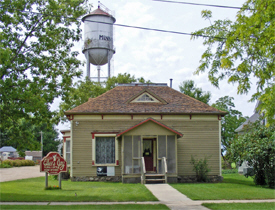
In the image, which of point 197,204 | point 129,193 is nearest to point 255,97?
point 197,204

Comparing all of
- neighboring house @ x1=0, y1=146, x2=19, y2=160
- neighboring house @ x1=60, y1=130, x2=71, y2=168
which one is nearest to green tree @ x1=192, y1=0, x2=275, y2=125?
neighboring house @ x1=60, y1=130, x2=71, y2=168

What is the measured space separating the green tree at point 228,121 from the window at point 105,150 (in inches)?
1019

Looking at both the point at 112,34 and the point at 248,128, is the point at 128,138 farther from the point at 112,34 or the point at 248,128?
the point at 112,34

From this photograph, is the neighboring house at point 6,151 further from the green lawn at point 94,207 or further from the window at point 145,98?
the green lawn at point 94,207

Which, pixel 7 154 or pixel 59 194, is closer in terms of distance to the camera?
pixel 59 194

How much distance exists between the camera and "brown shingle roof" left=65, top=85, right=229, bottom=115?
69.4 feet

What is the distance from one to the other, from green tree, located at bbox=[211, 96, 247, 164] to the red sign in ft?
102

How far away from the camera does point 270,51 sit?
27.4ft

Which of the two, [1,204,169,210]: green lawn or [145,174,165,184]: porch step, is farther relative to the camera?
[145,174,165,184]: porch step

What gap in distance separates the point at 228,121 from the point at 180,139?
27493 millimetres

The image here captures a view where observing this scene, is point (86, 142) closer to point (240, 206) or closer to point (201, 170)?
point (201, 170)

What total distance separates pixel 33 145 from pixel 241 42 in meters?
10.5

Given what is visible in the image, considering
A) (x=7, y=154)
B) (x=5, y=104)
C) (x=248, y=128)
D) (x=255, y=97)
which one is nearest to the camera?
(x=255, y=97)

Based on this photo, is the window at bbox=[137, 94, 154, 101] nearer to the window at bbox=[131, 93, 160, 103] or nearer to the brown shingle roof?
the window at bbox=[131, 93, 160, 103]
